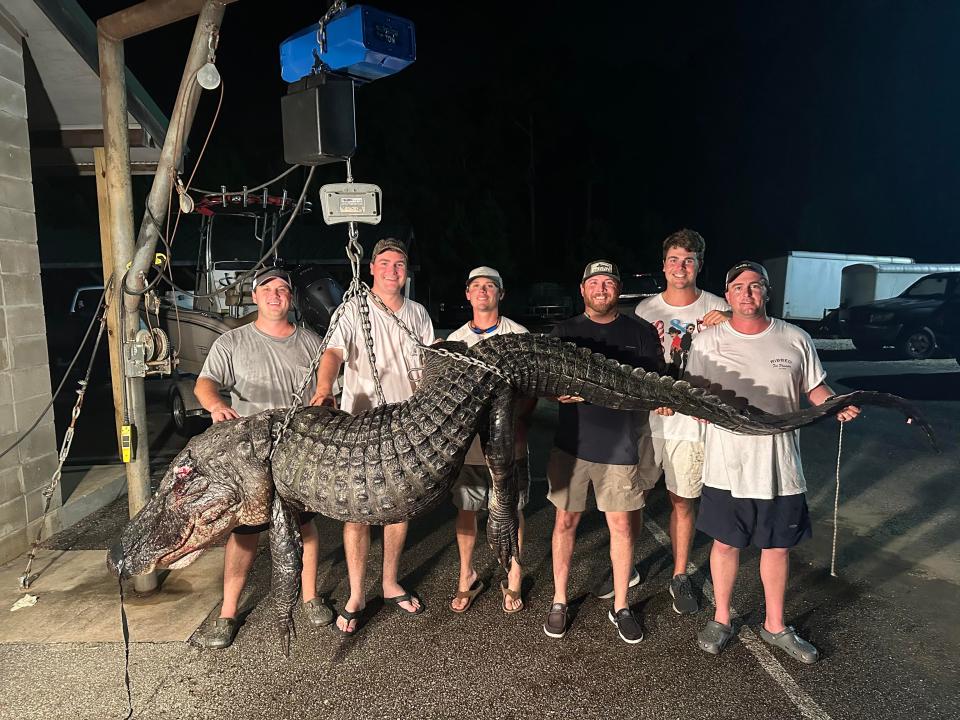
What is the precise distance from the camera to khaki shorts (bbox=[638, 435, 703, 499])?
3.49m

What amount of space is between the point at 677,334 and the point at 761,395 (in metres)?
0.73

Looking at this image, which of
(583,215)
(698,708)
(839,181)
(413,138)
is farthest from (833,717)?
(839,181)

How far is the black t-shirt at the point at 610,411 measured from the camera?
3.30 m

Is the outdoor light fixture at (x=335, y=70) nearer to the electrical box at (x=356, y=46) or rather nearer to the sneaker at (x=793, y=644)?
the electrical box at (x=356, y=46)

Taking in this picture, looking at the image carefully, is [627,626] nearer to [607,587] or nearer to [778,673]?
[607,587]

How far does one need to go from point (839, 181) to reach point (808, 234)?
859 centimetres

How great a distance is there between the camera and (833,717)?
266 cm

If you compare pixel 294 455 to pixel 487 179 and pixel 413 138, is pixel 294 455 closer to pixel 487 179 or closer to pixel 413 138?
pixel 413 138

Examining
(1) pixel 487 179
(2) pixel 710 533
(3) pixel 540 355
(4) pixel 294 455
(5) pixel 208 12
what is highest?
(1) pixel 487 179

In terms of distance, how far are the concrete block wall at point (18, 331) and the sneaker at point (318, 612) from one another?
7.70 ft

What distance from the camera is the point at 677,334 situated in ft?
12.0

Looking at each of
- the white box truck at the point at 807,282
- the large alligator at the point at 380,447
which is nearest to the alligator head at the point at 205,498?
the large alligator at the point at 380,447

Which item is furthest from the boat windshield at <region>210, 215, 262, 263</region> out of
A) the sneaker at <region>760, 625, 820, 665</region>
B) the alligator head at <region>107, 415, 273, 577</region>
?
the sneaker at <region>760, 625, 820, 665</region>

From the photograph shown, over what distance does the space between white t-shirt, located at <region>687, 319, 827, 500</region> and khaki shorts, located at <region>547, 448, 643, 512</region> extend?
0.39 metres
